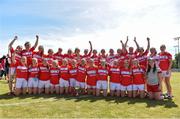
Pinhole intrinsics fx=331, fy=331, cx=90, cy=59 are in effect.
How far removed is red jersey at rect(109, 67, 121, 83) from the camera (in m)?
14.0

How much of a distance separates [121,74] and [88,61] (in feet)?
5.61

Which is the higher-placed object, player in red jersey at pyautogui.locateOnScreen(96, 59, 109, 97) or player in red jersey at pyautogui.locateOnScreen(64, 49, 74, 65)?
player in red jersey at pyautogui.locateOnScreen(64, 49, 74, 65)

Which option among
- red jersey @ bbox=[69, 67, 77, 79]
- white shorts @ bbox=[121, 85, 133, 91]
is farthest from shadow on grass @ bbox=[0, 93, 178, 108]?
red jersey @ bbox=[69, 67, 77, 79]

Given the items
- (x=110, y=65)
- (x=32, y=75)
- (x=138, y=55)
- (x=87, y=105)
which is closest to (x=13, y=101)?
(x=32, y=75)

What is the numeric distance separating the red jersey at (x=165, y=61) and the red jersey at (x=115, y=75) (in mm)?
1785

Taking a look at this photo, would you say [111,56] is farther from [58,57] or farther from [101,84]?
[58,57]

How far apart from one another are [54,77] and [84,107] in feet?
12.4

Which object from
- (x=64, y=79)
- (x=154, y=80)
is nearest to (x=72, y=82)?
(x=64, y=79)

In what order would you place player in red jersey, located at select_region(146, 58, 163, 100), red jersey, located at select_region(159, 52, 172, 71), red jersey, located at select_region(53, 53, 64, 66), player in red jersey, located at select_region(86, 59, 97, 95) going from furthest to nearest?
red jersey, located at select_region(53, 53, 64, 66)
player in red jersey, located at select_region(86, 59, 97, 95)
red jersey, located at select_region(159, 52, 172, 71)
player in red jersey, located at select_region(146, 58, 163, 100)

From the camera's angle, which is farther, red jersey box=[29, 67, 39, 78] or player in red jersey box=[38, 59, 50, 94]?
player in red jersey box=[38, 59, 50, 94]

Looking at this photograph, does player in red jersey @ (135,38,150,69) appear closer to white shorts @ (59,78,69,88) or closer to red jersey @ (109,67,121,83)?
red jersey @ (109,67,121,83)

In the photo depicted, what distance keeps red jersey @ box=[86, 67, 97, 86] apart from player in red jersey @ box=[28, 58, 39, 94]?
2.30 meters

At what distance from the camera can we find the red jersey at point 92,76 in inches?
563

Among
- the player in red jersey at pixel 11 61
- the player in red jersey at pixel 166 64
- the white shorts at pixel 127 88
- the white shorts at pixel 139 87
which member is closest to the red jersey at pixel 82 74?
the white shorts at pixel 127 88
